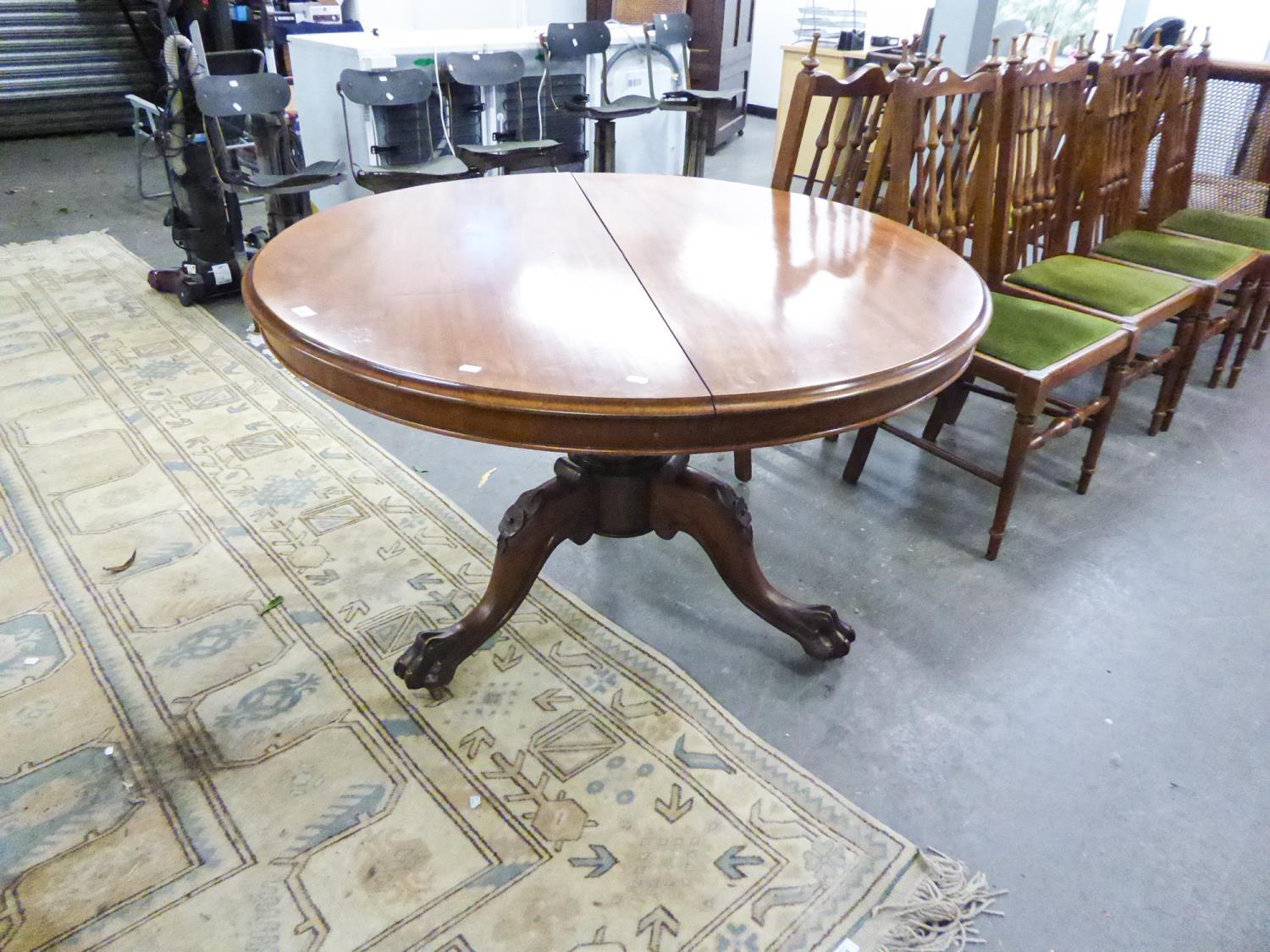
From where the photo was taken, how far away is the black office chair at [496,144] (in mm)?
3570

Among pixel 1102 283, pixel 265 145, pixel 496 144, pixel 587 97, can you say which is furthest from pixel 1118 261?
pixel 265 145

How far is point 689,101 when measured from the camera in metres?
4.30

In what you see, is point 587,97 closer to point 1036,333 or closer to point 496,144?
point 496,144

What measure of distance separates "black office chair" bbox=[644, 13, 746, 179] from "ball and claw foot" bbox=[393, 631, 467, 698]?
3.52m

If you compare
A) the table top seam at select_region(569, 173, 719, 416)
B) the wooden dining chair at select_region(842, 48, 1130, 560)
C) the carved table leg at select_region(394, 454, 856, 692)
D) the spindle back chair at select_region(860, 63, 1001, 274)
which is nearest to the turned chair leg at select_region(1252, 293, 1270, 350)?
the wooden dining chair at select_region(842, 48, 1130, 560)

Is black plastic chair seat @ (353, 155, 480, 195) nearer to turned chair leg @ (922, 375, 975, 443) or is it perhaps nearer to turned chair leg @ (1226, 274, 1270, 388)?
turned chair leg @ (922, 375, 975, 443)

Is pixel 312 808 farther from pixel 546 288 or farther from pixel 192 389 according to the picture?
pixel 192 389

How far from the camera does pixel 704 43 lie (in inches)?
231

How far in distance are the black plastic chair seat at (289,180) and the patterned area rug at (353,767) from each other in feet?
4.51

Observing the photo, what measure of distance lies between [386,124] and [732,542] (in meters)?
2.88

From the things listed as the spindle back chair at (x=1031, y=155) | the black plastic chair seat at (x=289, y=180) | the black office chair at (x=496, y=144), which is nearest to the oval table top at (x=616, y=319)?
the spindle back chair at (x=1031, y=155)

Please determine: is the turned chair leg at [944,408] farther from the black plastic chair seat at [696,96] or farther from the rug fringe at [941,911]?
the black plastic chair seat at [696,96]

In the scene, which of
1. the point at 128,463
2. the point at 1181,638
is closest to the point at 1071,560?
the point at 1181,638

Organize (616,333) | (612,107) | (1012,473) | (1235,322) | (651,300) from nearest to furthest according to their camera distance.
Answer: (616,333) < (651,300) < (1012,473) < (1235,322) < (612,107)
